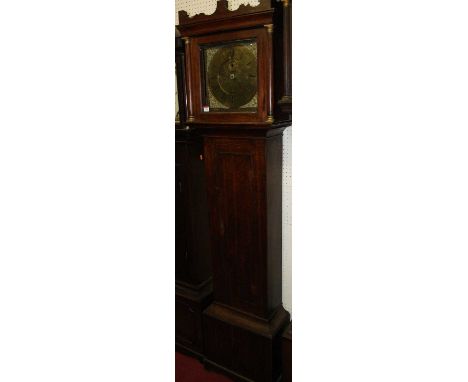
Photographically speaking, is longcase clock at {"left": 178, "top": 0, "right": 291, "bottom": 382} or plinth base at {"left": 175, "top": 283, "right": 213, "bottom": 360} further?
plinth base at {"left": 175, "top": 283, "right": 213, "bottom": 360}

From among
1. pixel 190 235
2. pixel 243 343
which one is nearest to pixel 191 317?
pixel 243 343

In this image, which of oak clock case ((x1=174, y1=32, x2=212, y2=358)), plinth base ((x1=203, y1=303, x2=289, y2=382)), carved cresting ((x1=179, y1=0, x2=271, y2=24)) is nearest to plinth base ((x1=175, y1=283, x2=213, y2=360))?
oak clock case ((x1=174, y1=32, x2=212, y2=358))

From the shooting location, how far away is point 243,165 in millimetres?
2150

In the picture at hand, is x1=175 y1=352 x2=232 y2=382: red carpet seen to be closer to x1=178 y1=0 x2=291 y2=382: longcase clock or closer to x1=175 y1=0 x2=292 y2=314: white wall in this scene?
x1=178 y1=0 x2=291 y2=382: longcase clock

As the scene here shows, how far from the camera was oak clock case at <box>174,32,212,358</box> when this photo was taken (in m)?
2.45

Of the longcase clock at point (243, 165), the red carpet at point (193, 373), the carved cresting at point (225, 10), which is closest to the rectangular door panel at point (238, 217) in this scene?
the longcase clock at point (243, 165)

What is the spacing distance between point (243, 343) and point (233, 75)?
1.65 meters

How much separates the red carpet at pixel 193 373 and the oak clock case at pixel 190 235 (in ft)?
0.21

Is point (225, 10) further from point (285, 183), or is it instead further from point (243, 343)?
point (243, 343)

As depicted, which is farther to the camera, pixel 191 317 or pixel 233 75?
pixel 191 317
